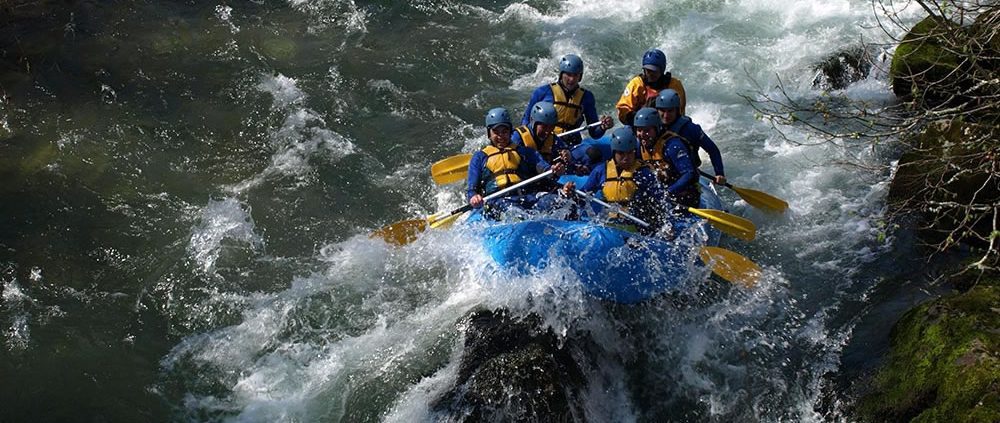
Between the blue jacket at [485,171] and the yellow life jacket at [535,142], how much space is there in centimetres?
13

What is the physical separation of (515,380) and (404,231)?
2400mm

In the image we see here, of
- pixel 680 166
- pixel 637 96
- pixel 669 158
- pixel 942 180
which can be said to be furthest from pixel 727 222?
pixel 637 96

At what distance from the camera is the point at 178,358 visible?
6.93 metres

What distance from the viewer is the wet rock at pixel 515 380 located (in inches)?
228

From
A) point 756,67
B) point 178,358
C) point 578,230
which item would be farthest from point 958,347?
point 756,67

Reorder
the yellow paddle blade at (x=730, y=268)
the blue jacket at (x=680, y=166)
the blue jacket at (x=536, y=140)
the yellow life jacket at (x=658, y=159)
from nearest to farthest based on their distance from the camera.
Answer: the yellow paddle blade at (x=730, y=268), the blue jacket at (x=680, y=166), the yellow life jacket at (x=658, y=159), the blue jacket at (x=536, y=140)

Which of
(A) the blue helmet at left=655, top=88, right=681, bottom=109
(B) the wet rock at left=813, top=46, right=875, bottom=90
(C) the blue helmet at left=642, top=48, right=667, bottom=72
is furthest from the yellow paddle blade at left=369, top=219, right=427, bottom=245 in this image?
(B) the wet rock at left=813, top=46, right=875, bottom=90

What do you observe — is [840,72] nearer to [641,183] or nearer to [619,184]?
[641,183]

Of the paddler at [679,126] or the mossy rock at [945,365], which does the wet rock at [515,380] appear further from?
the paddler at [679,126]

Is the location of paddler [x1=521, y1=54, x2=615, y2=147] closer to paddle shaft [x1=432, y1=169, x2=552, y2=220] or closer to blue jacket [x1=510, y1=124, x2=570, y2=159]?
blue jacket [x1=510, y1=124, x2=570, y2=159]

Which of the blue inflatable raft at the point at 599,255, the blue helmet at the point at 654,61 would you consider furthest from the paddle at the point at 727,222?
the blue helmet at the point at 654,61

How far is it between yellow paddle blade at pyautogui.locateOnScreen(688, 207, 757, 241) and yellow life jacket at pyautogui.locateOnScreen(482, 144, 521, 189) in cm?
169

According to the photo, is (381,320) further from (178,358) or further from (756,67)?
(756,67)

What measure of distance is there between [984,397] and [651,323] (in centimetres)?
271
